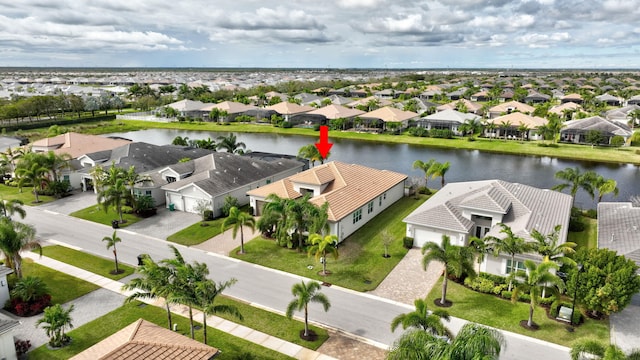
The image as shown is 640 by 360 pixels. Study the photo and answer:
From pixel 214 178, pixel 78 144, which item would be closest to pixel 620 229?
pixel 214 178

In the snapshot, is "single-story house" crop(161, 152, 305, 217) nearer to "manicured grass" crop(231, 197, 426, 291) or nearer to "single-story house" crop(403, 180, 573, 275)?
"manicured grass" crop(231, 197, 426, 291)

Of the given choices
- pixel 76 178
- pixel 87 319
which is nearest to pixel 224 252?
pixel 87 319

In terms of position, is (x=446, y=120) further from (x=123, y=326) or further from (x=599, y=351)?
(x=123, y=326)

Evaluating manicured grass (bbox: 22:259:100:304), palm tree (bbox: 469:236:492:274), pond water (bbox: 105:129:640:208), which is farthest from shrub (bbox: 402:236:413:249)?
manicured grass (bbox: 22:259:100:304)

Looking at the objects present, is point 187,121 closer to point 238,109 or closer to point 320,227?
point 238,109

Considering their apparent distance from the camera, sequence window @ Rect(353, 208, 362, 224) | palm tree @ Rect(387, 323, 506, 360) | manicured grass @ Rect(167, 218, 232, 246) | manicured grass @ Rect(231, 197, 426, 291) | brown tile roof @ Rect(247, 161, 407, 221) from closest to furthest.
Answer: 1. palm tree @ Rect(387, 323, 506, 360)
2. manicured grass @ Rect(231, 197, 426, 291)
3. manicured grass @ Rect(167, 218, 232, 246)
4. brown tile roof @ Rect(247, 161, 407, 221)
5. window @ Rect(353, 208, 362, 224)
